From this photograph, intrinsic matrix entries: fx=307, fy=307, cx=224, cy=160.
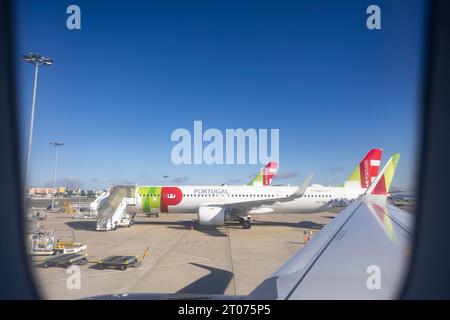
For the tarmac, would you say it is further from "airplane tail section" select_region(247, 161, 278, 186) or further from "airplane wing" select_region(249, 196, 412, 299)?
"airplane tail section" select_region(247, 161, 278, 186)

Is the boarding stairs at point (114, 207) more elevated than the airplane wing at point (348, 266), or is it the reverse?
the airplane wing at point (348, 266)

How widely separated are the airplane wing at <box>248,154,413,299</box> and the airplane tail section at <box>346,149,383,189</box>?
1742 cm

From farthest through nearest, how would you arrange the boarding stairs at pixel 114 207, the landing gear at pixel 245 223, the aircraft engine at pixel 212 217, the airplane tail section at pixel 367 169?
the airplane tail section at pixel 367 169 → the landing gear at pixel 245 223 → the boarding stairs at pixel 114 207 → the aircraft engine at pixel 212 217

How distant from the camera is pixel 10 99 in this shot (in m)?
6.99

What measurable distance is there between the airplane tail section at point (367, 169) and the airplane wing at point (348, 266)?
17.4 meters

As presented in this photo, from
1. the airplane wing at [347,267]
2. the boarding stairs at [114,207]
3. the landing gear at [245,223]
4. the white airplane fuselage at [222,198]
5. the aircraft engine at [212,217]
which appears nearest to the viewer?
the airplane wing at [347,267]

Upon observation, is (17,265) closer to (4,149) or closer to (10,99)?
(4,149)

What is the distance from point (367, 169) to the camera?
873 inches

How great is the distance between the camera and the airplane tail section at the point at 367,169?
71.9ft

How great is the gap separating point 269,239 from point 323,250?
11.2 metres

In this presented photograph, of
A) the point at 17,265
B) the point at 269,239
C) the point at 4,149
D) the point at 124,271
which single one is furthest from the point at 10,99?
the point at 269,239

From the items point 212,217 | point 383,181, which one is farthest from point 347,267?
point 212,217

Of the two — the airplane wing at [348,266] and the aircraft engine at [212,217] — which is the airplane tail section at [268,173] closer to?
the aircraft engine at [212,217]

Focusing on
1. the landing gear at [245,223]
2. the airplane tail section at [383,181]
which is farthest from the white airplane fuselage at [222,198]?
the airplane tail section at [383,181]
